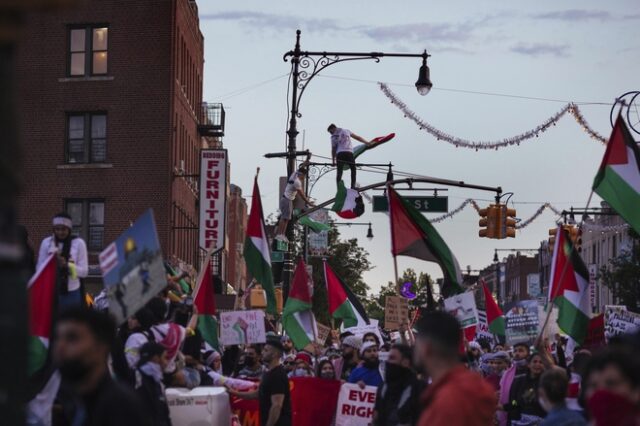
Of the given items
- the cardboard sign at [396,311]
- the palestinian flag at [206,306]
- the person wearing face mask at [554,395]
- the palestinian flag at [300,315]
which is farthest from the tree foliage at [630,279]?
the person wearing face mask at [554,395]

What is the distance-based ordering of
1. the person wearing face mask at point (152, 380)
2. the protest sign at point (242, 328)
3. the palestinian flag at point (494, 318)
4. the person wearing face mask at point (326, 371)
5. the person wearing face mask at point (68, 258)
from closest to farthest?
the person wearing face mask at point (152, 380), the person wearing face mask at point (68, 258), the person wearing face mask at point (326, 371), the protest sign at point (242, 328), the palestinian flag at point (494, 318)

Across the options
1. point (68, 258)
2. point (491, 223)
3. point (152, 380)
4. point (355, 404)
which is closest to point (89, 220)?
point (491, 223)

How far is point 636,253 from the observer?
5228 centimetres

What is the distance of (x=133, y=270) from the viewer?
8633mm

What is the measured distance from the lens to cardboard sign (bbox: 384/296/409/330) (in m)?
16.9

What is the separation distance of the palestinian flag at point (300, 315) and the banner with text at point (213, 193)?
58.1 ft

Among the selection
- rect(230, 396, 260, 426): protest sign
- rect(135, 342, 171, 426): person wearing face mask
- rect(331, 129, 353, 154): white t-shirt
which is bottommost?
rect(230, 396, 260, 426): protest sign

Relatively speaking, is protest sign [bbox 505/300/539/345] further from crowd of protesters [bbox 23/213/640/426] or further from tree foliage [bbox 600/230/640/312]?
tree foliage [bbox 600/230/640/312]

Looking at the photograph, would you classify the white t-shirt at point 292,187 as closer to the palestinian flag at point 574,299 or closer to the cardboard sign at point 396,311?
the cardboard sign at point 396,311


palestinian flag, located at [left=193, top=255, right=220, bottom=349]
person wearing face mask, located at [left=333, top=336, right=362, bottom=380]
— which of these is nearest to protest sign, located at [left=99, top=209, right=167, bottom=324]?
palestinian flag, located at [left=193, top=255, right=220, bottom=349]

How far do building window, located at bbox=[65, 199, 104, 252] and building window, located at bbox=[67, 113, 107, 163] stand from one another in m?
1.52

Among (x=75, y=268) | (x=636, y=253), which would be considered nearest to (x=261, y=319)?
(x=75, y=268)

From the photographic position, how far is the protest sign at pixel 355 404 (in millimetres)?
14922

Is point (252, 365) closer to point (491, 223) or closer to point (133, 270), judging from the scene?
point (133, 270)
